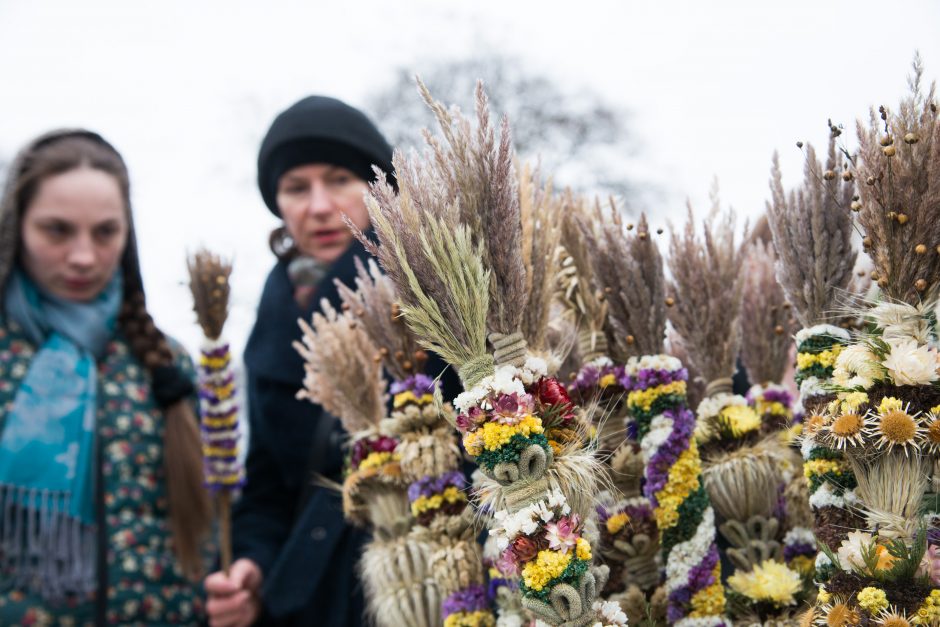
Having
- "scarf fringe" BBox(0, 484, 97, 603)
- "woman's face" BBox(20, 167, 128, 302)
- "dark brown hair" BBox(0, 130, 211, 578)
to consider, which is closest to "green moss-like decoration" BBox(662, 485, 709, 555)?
"dark brown hair" BBox(0, 130, 211, 578)

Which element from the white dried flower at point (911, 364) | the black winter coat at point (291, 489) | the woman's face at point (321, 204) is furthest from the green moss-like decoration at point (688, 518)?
the woman's face at point (321, 204)

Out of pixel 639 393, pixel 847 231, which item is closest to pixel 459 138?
pixel 639 393

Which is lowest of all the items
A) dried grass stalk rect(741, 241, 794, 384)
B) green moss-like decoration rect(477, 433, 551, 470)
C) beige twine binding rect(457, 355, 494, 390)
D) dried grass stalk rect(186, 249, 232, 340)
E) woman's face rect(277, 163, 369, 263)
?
green moss-like decoration rect(477, 433, 551, 470)

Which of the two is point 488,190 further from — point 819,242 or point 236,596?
point 236,596

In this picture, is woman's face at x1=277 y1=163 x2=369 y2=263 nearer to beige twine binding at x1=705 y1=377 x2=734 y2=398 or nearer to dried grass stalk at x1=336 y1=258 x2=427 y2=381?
dried grass stalk at x1=336 y1=258 x2=427 y2=381

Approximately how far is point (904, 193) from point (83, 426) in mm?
2687

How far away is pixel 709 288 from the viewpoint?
1730 mm

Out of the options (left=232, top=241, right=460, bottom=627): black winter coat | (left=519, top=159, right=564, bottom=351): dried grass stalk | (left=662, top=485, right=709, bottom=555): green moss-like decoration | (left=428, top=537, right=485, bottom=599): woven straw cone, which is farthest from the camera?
(left=232, top=241, right=460, bottom=627): black winter coat

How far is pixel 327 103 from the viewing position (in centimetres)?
295

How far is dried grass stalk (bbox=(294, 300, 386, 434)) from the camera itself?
1894 mm

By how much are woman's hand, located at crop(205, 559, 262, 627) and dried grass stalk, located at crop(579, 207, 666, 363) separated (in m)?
1.67

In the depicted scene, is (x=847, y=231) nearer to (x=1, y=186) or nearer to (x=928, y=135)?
(x=928, y=135)

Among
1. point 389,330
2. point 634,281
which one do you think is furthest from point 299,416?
point 634,281

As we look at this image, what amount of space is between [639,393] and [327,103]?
182cm
